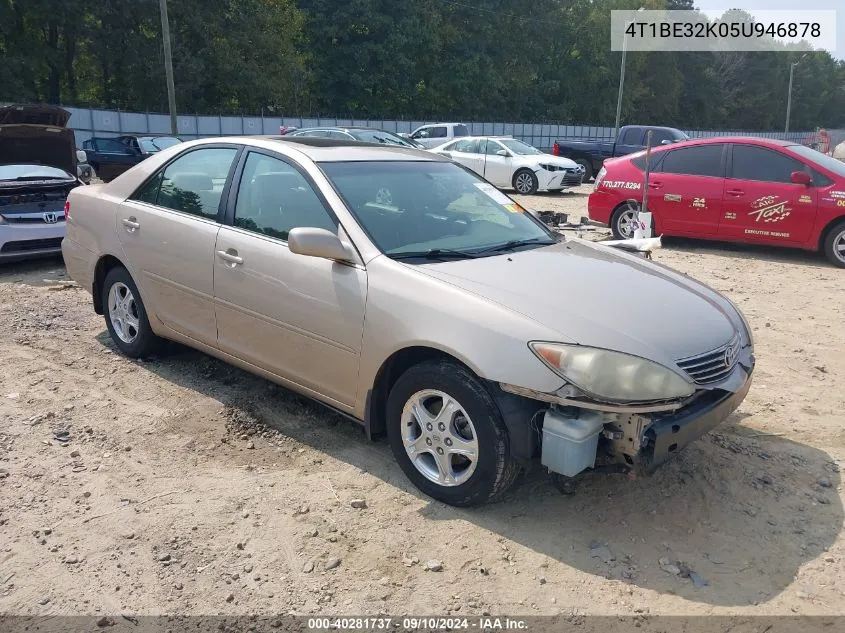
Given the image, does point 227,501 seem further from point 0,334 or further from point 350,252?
point 0,334

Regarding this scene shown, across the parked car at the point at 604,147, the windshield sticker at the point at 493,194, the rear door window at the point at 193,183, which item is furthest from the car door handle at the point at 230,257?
the parked car at the point at 604,147

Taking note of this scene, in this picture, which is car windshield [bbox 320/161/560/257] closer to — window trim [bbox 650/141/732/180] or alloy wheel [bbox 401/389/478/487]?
alloy wheel [bbox 401/389/478/487]

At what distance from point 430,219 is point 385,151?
32.2 inches

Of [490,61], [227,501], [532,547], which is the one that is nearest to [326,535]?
[227,501]

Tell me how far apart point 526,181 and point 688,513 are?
588 inches

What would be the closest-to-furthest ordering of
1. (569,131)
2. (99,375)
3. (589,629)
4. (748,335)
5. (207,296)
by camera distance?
(589,629) < (748,335) < (207,296) < (99,375) < (569,131)

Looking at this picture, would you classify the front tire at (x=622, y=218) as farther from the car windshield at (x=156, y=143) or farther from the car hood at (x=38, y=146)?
the car windshield at (x=156, y=143)

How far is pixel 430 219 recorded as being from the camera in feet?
13.1

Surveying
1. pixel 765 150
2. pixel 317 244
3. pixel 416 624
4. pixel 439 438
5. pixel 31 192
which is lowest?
pixel 416 624

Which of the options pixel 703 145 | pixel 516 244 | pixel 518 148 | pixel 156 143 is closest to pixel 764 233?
pixel 703 145

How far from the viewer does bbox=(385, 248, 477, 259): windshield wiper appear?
11.8 ft

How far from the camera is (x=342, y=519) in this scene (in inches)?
131

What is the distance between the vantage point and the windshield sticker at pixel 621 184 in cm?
1032

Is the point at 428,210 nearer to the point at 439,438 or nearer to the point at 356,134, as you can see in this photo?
the point at 439,438
